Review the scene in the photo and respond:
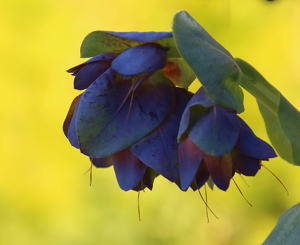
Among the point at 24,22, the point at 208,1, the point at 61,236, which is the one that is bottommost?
the point at 61,236

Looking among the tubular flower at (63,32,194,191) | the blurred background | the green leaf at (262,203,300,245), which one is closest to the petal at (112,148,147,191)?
the tubular flower at (63,32,194,191)

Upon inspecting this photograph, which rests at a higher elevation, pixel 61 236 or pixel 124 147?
pixel 124 147

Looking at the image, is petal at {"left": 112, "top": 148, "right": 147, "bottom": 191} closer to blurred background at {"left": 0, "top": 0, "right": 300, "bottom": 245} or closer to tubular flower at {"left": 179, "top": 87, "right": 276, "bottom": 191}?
tubular flower at {"left": 179, "top": 87, "right": 276, "bottom": 191}

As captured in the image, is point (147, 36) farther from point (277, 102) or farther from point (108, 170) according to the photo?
point (108, 170)

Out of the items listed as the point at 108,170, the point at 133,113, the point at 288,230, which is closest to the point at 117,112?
the point at 133,113

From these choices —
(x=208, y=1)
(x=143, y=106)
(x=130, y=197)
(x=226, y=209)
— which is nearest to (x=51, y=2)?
(x=208, y=1)

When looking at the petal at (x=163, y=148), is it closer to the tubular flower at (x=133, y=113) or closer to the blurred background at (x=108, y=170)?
the tubular flower at (x=133, y=113)

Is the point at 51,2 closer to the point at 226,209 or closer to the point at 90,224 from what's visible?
the point at 90,224
